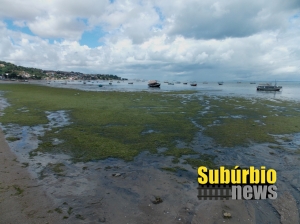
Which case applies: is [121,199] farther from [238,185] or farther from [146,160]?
[238,185]

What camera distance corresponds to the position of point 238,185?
24.6ft

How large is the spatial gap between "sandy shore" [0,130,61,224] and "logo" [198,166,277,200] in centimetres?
519

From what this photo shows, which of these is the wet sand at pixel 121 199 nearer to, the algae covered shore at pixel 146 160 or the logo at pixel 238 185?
the algae covered shore at pixel 146 160

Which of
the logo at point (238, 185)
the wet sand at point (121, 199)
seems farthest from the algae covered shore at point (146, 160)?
the logo at point (238, 185)

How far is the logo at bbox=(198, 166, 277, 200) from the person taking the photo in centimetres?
718

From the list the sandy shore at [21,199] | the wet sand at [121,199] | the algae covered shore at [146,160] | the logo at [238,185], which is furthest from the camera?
the logo at [238,185]

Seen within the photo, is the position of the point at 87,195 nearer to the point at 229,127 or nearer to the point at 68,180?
the point at 68,180

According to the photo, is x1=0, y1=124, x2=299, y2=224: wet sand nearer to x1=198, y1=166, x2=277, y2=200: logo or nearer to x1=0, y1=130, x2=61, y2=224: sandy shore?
x1=0, y1=130, x2=61, y2=224: sandy shore

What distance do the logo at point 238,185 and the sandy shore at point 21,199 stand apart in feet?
17.0

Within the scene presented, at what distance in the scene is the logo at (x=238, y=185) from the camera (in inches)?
283

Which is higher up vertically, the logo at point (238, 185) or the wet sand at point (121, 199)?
the logo at point (238, 185)

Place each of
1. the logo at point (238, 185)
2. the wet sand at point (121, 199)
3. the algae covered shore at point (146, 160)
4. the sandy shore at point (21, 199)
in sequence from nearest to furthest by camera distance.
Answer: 1. the sandy shore at point (21, 199)
2. the wet sand at point (121, 199)
3. the algae covered shore at point (146, 160)
4. the logo at point (238, 185)

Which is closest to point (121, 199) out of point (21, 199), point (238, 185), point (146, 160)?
point (21, 199)

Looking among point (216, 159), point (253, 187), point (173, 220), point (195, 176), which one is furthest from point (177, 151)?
point (173, 220)
